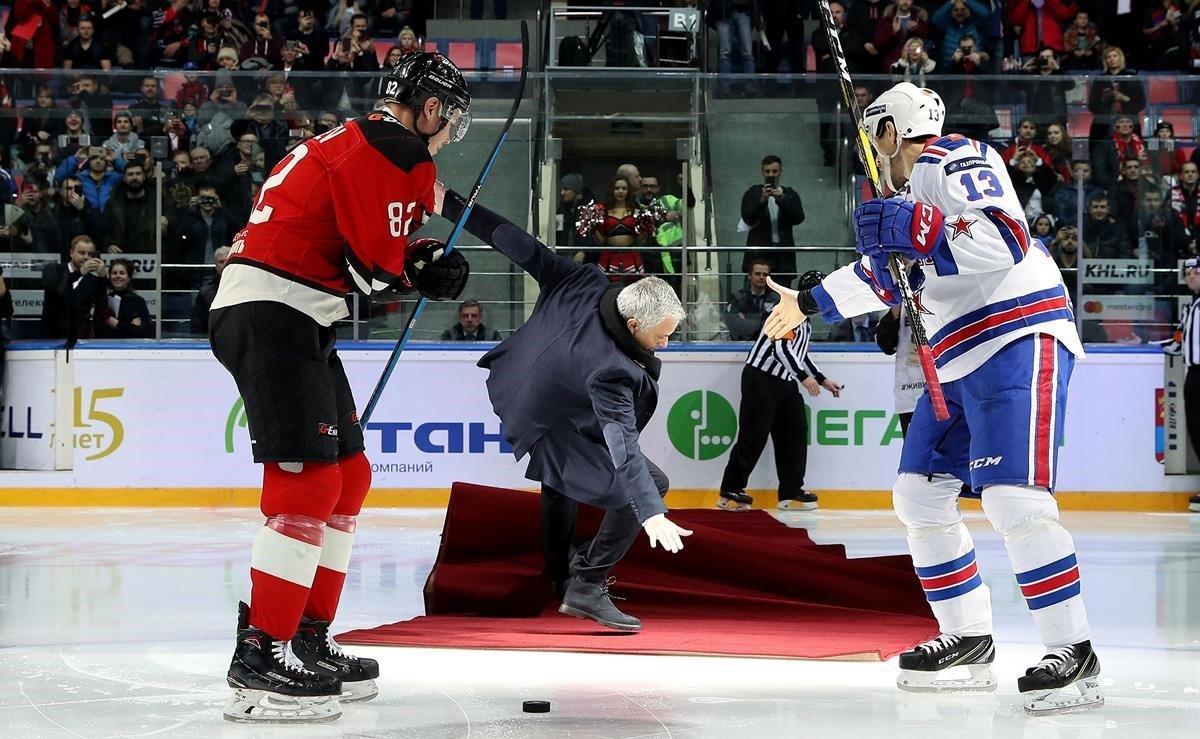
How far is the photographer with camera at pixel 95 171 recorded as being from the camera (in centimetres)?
892

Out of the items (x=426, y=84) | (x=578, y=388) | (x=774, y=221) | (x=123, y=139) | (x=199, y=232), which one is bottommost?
(x=578, y=388)

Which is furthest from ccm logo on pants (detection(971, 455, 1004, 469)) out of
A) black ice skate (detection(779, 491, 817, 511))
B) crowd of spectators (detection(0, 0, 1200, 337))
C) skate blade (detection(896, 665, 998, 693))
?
crowd of spectators (detection(0, 0, 1200, 337))

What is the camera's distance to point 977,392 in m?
3.69

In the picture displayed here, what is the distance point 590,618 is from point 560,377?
31.1 inches

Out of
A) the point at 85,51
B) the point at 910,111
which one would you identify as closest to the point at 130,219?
the point at 85,51

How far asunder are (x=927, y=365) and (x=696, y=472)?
5.16 m

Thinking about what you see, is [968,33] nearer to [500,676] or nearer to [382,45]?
[382,45]

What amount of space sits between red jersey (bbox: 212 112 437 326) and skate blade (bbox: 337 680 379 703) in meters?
0.92

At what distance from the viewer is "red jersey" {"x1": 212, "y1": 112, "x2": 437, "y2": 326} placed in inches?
131

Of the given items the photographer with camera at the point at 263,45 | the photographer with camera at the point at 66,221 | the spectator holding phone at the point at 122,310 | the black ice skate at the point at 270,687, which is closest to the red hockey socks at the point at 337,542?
the black ice skate at the point at 270,687

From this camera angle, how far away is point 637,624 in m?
4.64

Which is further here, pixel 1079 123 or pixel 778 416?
pixel 1079 123

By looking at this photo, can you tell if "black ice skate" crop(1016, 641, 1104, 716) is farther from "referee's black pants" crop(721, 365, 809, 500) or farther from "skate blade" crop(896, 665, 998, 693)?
"referee's black pants" crop(721, 365, 809, 500)

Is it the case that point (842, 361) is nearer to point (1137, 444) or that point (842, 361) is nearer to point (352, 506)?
point (1137, 444)
